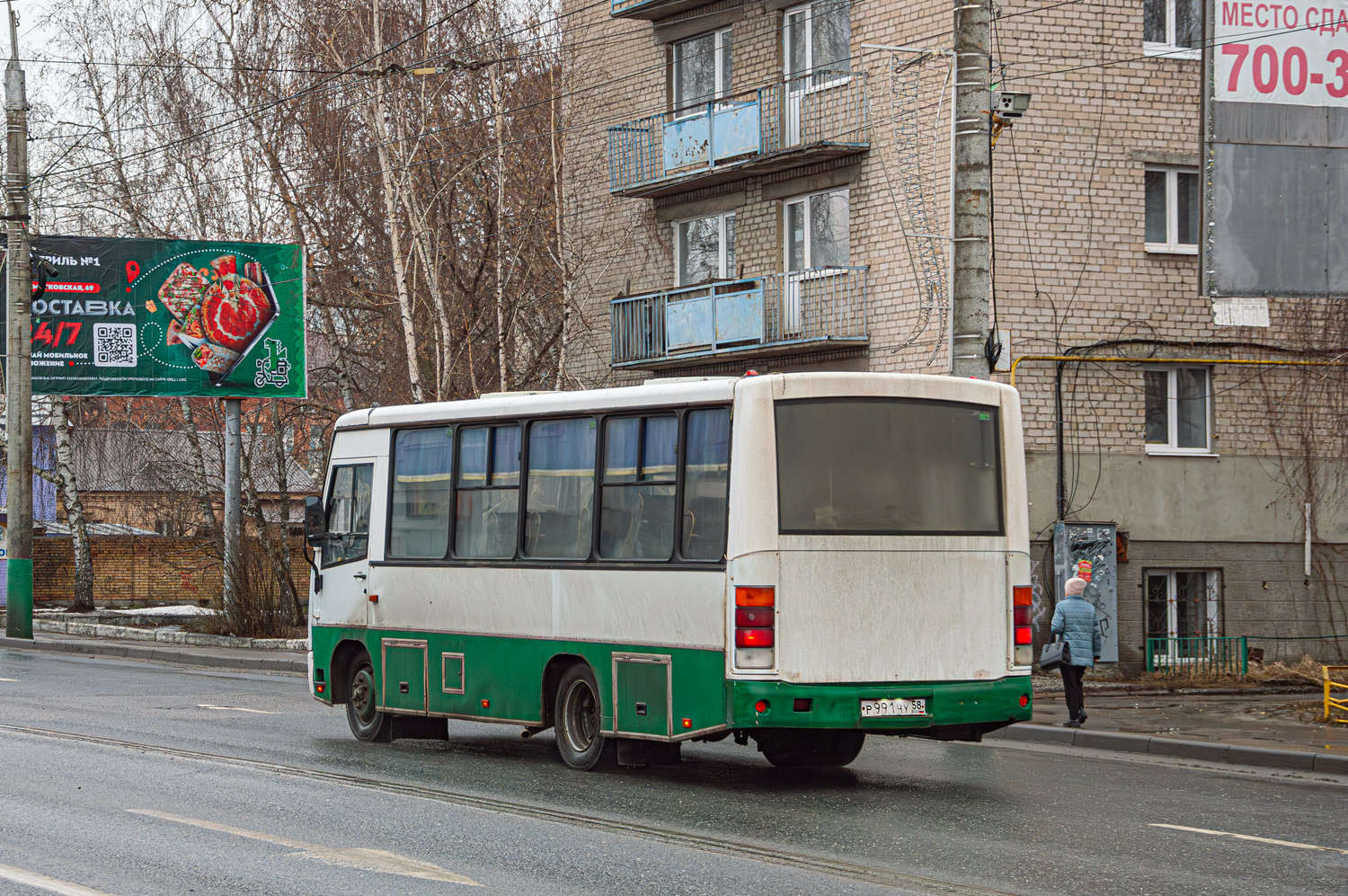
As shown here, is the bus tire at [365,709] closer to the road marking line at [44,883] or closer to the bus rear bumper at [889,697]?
the bus rear bumper at [889,697]

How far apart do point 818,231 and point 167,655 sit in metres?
12.3

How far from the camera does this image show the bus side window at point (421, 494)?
44.9ft

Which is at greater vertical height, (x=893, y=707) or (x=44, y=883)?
(x=893, y=707)

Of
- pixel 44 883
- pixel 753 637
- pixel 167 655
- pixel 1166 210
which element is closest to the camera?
pixel 44 883

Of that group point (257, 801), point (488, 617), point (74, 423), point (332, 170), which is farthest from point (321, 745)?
A: point (74, 423)

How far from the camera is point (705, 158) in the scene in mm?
28266

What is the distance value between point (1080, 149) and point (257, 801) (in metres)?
17.5

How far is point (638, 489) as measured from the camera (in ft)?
38.9

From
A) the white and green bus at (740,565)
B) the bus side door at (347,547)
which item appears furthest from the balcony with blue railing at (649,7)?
the white and green bus at (740,565)

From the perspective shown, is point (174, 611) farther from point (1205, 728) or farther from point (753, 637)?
point (753, 637)

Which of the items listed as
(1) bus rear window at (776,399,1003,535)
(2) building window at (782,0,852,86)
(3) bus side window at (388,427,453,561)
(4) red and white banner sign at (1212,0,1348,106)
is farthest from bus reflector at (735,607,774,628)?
(2) building window at (782,0,852,86)

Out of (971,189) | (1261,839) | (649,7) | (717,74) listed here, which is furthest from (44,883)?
(649,7)

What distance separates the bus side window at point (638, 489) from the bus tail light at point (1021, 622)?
241cm

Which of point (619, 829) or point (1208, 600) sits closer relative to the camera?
point (619, 829)
